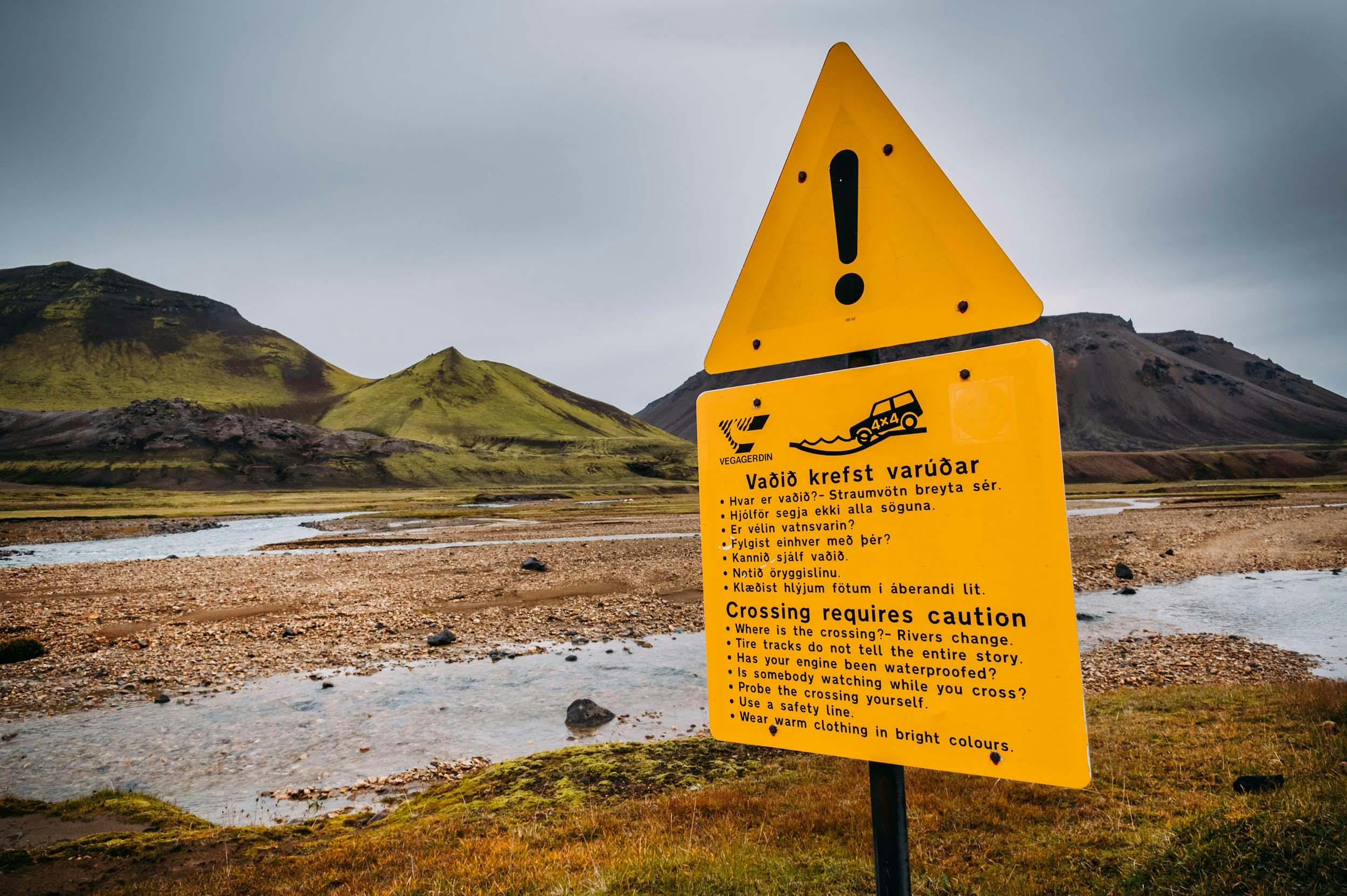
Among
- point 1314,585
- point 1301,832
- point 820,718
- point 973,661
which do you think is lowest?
point 1314,585

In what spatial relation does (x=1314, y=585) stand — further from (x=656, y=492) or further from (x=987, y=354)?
(x=656, y=492)

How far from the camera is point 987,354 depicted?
8.22 feet

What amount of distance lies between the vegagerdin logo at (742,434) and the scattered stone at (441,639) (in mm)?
18356

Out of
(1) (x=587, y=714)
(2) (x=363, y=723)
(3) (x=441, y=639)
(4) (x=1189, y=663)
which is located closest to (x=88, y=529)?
(3) (x=441, y=639)

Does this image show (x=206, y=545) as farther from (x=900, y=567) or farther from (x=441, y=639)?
(x=900, y=567)

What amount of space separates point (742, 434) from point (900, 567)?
0.99 meters

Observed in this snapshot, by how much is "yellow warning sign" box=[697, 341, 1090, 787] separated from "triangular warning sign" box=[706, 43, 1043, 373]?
0.28 meters

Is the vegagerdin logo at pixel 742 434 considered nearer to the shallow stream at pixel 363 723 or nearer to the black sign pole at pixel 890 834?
the black sign pole at pixel 890 834

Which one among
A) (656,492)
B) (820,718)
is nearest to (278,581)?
(820,718)

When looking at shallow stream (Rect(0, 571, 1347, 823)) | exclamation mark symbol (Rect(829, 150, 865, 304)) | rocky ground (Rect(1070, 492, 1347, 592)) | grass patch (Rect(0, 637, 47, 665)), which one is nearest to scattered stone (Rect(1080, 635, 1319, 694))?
shallow stream (Rect(0, 571, 1347, 823))

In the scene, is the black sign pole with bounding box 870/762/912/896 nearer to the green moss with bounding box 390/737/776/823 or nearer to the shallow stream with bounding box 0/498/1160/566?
the green moss with bounding box 390/737/776/823

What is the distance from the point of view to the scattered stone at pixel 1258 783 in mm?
6301

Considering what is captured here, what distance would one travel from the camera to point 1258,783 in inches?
251

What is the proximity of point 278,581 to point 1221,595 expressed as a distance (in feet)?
135
